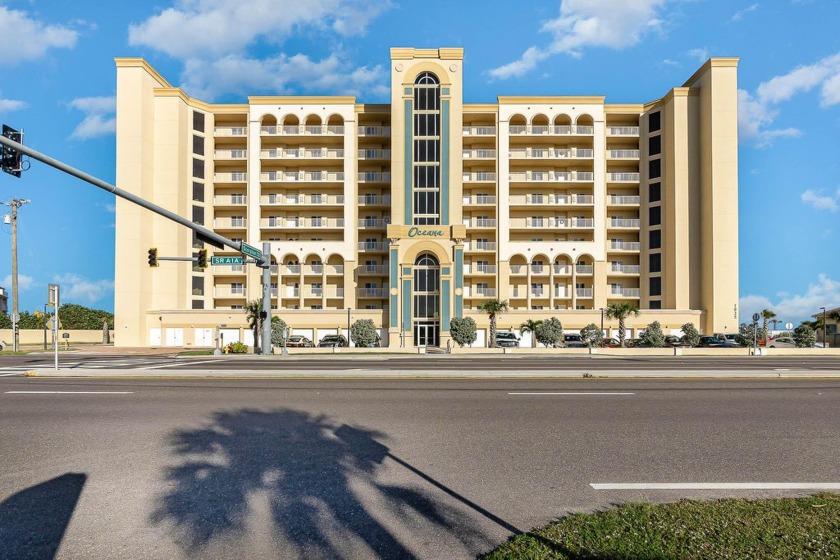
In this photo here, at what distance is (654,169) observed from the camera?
56.2m

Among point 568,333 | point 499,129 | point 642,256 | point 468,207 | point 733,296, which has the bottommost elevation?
point 568,333

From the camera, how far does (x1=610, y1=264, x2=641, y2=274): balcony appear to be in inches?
2237

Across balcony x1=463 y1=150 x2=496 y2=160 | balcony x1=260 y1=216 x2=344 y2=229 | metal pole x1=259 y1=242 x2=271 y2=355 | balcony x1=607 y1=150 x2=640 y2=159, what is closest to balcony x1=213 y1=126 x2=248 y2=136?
balcony x1=260 y1=216 x2=344 y2=229

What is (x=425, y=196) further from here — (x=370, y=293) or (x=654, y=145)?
(x=654, y=145)

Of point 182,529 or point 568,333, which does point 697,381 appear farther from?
point 568,333

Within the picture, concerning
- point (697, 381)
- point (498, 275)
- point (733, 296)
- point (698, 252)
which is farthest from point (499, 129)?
point (697, 381)

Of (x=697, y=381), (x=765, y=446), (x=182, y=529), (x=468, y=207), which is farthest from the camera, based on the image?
(x=468, y=207)

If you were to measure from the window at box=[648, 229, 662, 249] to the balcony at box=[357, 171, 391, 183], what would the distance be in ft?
96.0

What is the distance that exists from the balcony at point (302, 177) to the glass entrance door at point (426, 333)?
60.5ft

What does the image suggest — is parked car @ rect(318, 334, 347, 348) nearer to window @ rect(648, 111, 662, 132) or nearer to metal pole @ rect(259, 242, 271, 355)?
metal pole @ rect(259, 242, 271, 355)

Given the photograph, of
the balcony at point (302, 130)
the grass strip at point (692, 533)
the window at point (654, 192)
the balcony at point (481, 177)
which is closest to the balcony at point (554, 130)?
the balcony at point (481, 177)

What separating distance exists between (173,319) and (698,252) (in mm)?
54373

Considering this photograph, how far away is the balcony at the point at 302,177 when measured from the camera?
55844 mm

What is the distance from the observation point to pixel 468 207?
55.8m
